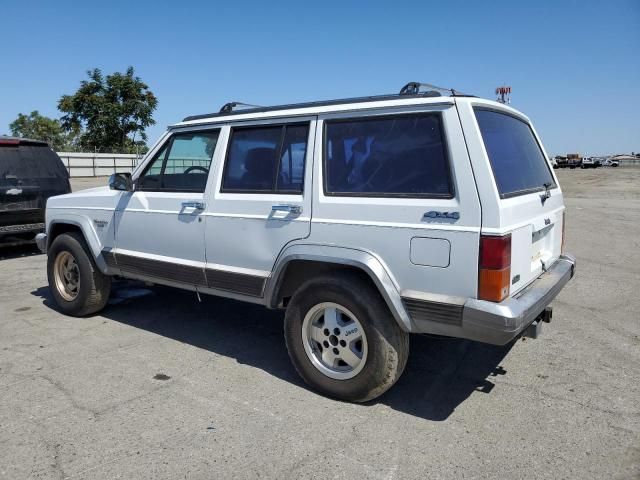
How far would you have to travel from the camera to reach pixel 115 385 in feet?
12.4

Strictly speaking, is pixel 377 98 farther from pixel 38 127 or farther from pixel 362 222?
pixel 38 127

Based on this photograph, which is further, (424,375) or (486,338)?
(424,375)

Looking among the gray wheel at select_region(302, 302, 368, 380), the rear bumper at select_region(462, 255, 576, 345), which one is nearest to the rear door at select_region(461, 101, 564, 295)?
the rear bumper at select_region(462, 255, 576, 345)

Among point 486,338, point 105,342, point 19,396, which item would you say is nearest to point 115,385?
point 19,396

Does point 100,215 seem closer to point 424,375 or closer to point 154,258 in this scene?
point 154,258

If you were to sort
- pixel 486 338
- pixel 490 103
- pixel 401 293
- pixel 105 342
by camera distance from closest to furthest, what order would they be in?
pixel 486 338, pixel 401 293, pixel 490 103, pixel 105 342

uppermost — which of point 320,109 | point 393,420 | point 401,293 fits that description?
point 320,109

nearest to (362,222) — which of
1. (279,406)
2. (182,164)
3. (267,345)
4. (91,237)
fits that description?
(279,406)

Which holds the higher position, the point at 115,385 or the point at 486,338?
the point at 486,338

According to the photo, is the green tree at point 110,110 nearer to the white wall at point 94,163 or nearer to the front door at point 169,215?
the white wall at point 94,163

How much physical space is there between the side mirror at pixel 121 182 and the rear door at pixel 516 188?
3113 millimetres

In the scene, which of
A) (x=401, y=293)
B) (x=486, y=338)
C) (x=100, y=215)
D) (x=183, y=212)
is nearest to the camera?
(x=486, y=338)

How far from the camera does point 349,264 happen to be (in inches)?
131

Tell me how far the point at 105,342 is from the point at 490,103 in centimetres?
386
